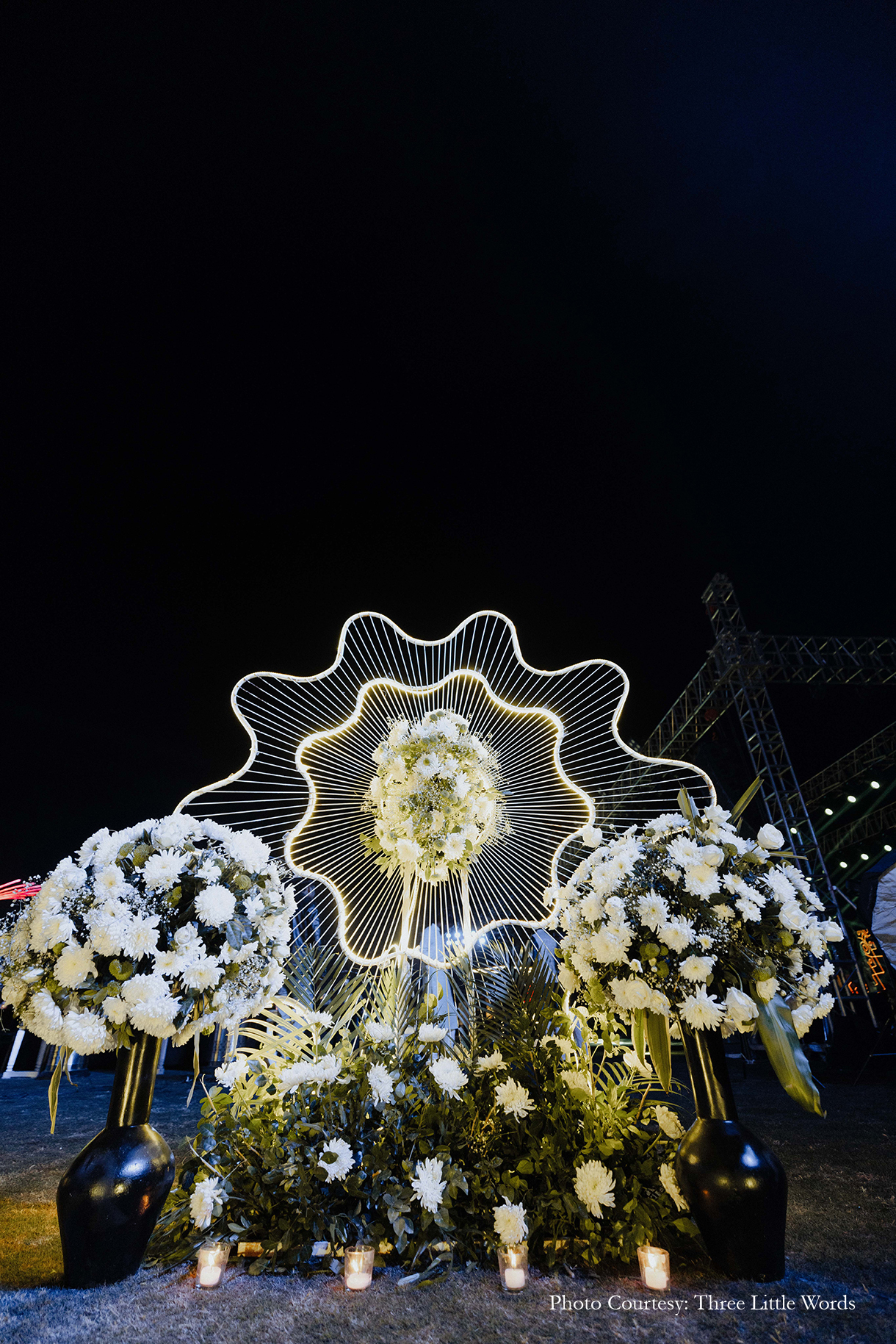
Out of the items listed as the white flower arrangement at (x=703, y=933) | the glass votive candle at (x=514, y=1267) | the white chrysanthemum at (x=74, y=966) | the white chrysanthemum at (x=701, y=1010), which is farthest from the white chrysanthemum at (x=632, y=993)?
the white chrysanthemum at (x=74, y=966)

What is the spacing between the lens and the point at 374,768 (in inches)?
121

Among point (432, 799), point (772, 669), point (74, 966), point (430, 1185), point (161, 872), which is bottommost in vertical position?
point (430, 1185)

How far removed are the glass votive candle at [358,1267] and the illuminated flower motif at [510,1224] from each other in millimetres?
392

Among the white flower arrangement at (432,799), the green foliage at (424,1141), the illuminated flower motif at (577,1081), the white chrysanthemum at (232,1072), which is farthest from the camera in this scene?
the white flower arrangement at (432,799)

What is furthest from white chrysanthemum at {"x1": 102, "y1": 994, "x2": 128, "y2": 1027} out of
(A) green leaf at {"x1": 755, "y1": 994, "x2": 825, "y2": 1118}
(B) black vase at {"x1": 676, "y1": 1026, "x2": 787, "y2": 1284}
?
(A) green leaf at {"x1": 755, "y1": 994, "x2": 825, "y2": 1118}

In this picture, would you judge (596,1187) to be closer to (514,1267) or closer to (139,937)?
(514,1267)

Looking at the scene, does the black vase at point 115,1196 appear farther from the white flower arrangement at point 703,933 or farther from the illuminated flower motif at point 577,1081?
the white flower arrangement at point 703,933

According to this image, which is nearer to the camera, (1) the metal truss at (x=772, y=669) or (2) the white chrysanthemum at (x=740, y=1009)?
(2) the white chrysanthemum at (x=740, y=1009)

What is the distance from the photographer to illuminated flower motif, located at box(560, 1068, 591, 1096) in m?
2.20

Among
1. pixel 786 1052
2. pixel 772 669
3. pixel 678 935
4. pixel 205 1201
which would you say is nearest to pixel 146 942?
pixel 205 1201

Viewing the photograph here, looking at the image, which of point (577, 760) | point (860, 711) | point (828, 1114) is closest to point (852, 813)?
point (860, 711)

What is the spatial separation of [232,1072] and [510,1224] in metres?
1.15

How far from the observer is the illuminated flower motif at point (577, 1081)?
7.22 feet

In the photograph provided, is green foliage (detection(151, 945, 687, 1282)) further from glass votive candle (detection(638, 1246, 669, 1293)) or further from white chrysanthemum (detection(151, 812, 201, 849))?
white chrysanthemum (detection(151, 812, 201, 849))
